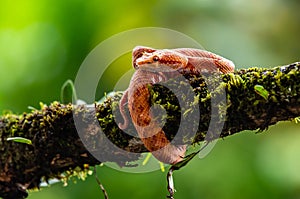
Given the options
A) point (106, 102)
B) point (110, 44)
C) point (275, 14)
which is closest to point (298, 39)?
point (275, 14)

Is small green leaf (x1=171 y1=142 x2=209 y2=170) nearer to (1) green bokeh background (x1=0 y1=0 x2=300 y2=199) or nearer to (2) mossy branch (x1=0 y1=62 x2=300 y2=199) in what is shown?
(2) mossy branch (x1=0 y1=62 x2=300 y2=199)

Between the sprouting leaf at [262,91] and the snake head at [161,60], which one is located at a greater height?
the snake head at [161,60]

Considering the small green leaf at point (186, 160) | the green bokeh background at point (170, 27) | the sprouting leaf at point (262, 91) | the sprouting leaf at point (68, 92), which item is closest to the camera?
the sprouting leaf at point (262, 91)

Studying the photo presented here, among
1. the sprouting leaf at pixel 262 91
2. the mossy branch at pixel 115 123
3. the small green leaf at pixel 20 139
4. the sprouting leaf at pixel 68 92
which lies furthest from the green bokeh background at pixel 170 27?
the sprouting leaf at pixel 262 91

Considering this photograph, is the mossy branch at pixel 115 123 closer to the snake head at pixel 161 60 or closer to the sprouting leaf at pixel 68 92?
the snake head at pixel 161 60

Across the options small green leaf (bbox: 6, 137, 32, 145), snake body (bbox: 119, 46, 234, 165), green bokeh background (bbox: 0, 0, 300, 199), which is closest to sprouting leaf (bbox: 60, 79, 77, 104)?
small green leaf (bbox: 6, 137, 32, 145)
